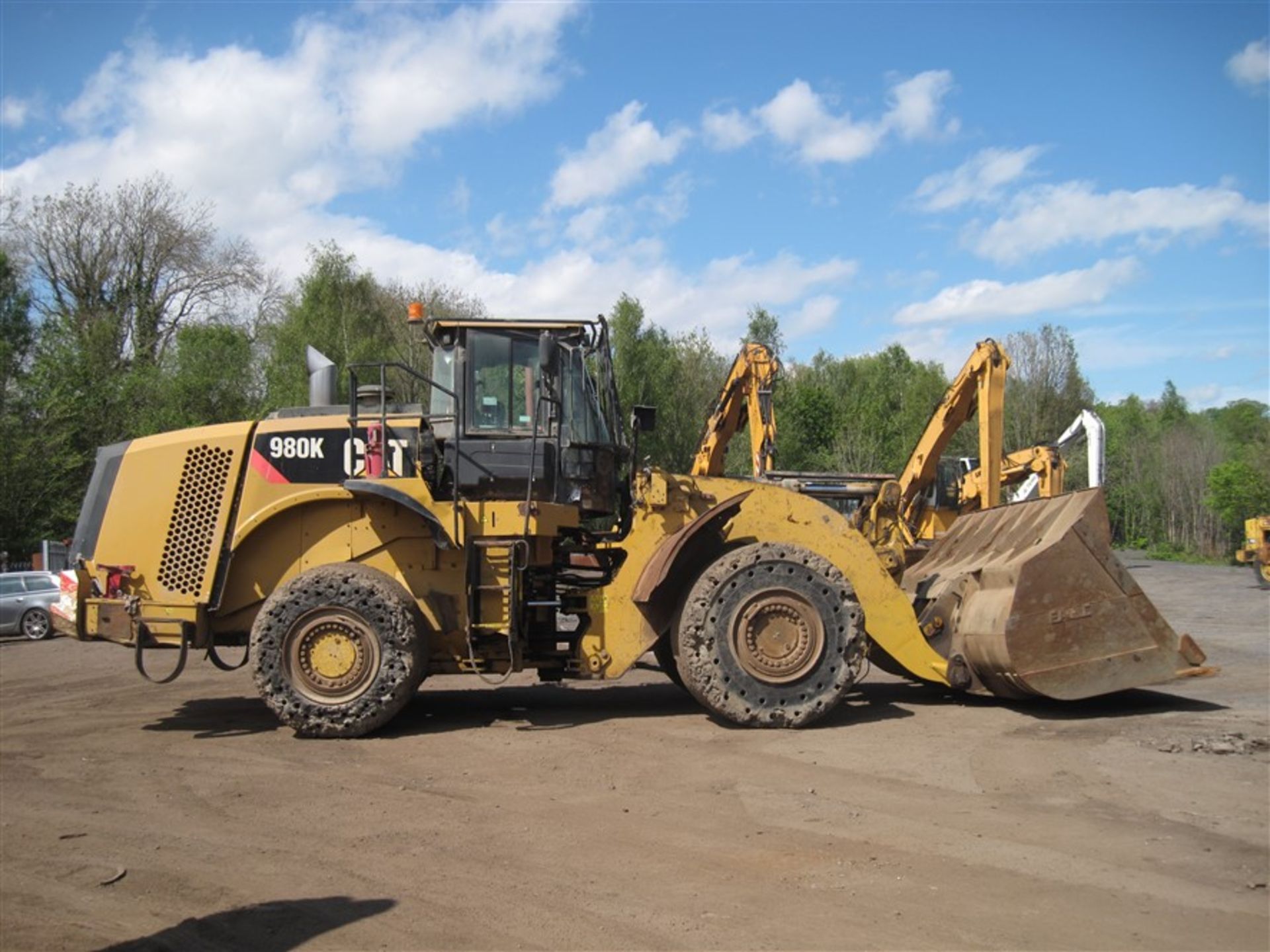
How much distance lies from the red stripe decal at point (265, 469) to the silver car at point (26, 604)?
14.6 meters

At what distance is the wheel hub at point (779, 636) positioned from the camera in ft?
29.0

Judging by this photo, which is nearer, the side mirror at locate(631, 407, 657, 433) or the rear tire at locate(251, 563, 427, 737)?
the rear tire at locate(251, 563, 427, 737)

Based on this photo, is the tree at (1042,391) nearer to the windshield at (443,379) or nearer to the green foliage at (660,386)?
the green foliage at (660,386)

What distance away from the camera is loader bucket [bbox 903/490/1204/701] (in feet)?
28.0

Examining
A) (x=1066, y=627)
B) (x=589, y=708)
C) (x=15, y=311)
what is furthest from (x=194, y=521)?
(x=15, y=311)

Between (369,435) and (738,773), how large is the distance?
4.24 metres

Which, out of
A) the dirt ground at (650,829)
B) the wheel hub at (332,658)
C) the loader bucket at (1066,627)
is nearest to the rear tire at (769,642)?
the dirt ground at (650,829)

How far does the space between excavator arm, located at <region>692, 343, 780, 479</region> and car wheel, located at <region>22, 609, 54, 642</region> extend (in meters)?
13.7

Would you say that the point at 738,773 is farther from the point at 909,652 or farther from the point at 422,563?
the point at 422,563

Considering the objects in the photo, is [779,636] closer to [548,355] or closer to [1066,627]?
[1066,627]

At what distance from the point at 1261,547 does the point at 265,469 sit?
2776 cm

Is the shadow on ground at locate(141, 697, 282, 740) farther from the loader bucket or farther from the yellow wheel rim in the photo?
the loader bucket

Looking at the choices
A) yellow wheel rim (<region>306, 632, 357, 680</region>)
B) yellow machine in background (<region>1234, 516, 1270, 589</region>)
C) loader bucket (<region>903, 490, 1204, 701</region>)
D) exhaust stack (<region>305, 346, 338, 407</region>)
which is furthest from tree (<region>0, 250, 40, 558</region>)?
yellow machine in background (<region>1234, 516, 1270, 589</region>)

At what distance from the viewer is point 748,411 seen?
16109 millimetres
